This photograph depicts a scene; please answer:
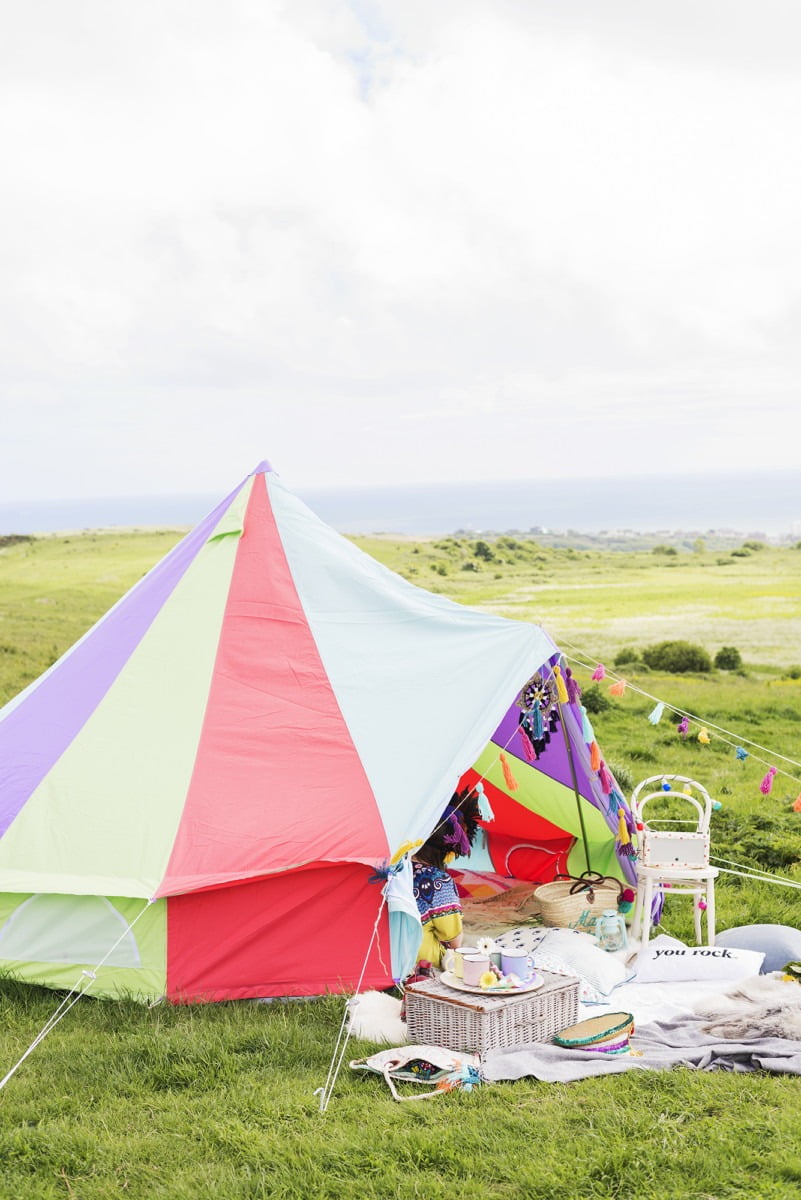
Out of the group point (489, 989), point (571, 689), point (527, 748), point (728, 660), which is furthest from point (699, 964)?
point (728, 660)

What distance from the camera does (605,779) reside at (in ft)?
20.7

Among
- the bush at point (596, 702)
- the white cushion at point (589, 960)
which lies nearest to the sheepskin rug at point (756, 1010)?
the white cushion at point (589, 960)

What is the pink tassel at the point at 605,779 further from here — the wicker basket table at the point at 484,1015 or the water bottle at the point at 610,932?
the wicker basket table at the point at 484,1015

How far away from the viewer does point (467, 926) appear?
238 inches

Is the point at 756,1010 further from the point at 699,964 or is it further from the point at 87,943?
the point at 87,943

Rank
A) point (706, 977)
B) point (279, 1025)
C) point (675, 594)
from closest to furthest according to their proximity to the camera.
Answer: point (279, 1025)
point (706, 977)
point (675, 594)

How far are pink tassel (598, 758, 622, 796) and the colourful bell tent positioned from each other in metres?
0.02

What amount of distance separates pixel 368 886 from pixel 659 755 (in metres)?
6.47

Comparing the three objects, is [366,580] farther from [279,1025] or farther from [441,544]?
[441,544]

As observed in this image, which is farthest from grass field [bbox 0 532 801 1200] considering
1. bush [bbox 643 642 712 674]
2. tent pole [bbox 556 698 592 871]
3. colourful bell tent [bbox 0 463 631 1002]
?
bush [bbox 643 642 712 674]

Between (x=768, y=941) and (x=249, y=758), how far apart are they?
268 centimetres

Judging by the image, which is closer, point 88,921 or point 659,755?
point 88,921

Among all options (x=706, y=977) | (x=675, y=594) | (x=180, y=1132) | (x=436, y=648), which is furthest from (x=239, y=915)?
(x=675, y=594)

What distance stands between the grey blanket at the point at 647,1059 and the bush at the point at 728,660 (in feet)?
42.5
